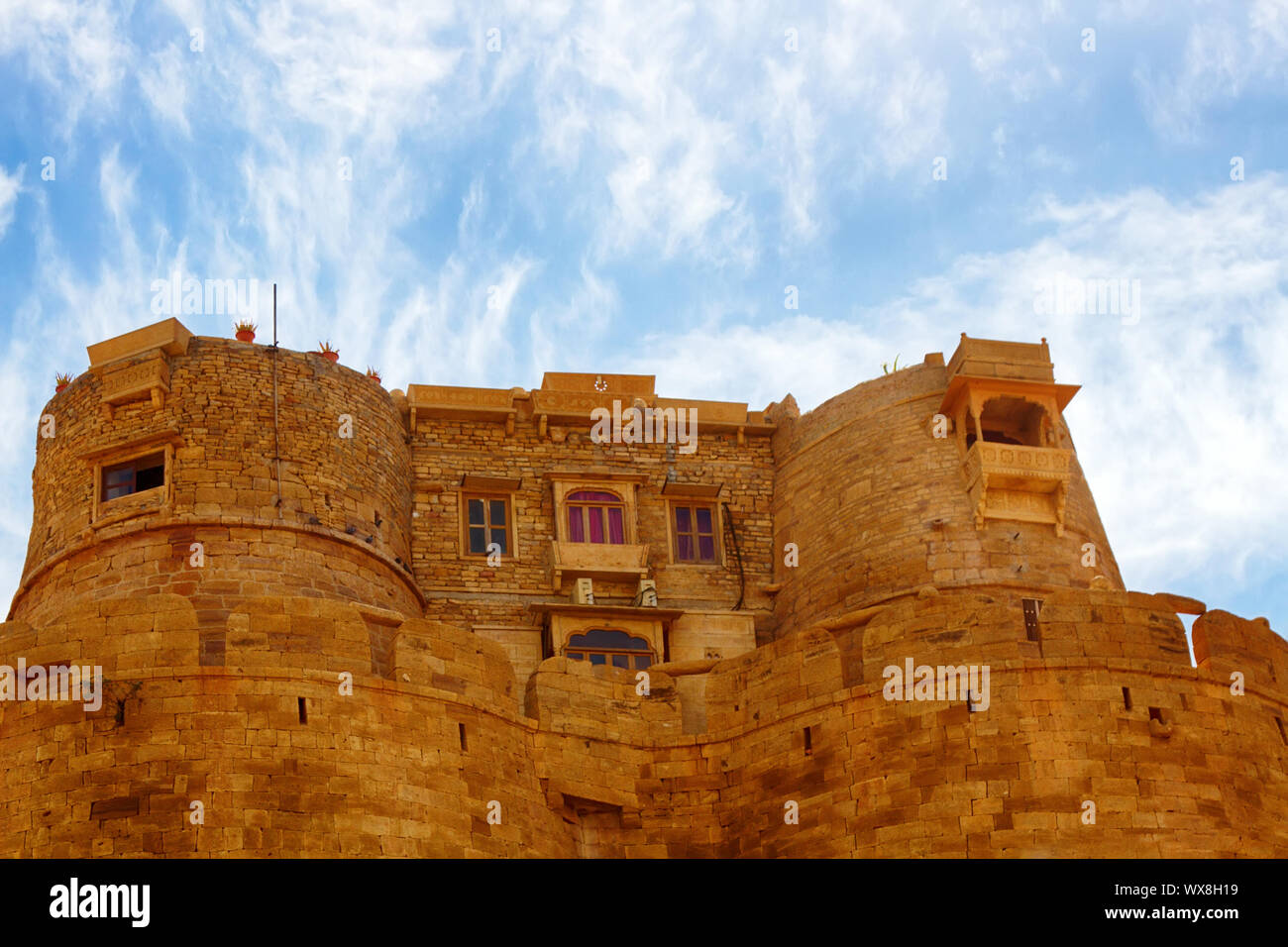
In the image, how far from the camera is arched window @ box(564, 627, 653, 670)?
31.4m

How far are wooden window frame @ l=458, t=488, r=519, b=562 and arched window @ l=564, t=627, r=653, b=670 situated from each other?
1.93 meters

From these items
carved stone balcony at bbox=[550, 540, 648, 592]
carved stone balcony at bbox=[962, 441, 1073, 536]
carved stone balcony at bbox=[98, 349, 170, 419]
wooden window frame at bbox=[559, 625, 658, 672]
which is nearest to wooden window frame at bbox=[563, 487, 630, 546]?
carved stone balcony at bbox=[550, 540, 648, 592]

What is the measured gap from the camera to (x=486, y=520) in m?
32.9

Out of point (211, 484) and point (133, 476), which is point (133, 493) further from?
point (211, 484)

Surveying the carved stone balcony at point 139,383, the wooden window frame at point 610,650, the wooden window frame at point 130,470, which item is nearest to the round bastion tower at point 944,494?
the wooden window frame at point 610,650

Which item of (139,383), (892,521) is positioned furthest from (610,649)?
(139,383)

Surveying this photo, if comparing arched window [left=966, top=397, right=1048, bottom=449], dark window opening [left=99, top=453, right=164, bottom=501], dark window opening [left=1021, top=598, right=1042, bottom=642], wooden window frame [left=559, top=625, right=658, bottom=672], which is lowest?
dark window opening [left=1021, top=598, right=1042, bottom=642]

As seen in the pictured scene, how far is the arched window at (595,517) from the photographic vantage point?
109ft

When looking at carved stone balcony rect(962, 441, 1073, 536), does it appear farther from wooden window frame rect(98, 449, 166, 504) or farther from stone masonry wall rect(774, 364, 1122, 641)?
wooden window frame rect(98, 449, 166, 504)

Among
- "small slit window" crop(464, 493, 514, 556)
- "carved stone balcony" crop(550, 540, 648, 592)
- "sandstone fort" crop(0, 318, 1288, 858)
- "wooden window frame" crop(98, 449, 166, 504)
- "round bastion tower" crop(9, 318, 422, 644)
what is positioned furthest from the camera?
"small slit window" crop(464, 493, 514, 556)

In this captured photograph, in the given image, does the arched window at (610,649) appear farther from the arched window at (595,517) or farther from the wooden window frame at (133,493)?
the wooden window frame at (133,493)

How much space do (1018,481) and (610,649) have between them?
6.93 meters
